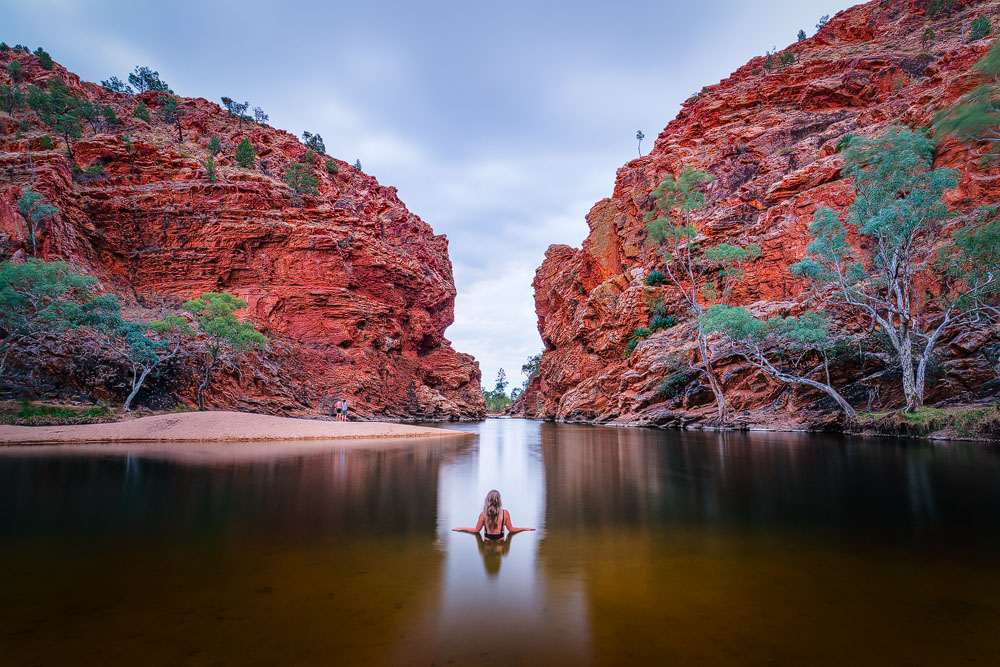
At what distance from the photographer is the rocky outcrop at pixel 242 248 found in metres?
38.1

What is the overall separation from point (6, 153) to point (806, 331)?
62.3 metres

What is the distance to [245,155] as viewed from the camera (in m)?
49.8

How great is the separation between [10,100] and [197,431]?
165 ft

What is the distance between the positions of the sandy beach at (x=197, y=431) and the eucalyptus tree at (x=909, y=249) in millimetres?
24810

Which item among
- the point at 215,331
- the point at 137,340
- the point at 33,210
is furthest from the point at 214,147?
the point at 137,340

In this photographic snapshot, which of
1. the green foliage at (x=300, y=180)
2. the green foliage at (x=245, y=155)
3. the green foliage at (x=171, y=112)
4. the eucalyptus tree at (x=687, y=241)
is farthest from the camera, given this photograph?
the green foliage at (x=171, y=112)

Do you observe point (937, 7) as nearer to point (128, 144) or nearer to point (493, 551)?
point (493, 551)

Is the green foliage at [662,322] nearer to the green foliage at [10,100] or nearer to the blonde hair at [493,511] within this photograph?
the blonde hair at [493,511]

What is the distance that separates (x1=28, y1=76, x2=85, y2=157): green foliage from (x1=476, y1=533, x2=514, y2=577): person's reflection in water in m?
60.3

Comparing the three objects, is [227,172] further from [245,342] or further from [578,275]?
[578,275]

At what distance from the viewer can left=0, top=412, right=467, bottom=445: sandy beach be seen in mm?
17625

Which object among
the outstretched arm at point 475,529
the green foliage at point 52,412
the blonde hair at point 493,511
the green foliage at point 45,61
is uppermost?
the green foliage at point 45,61

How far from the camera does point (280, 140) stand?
60219 millimetres

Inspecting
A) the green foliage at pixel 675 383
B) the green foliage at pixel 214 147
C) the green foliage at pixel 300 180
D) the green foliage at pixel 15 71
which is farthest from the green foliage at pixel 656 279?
the green foliage at pixel 15 71
